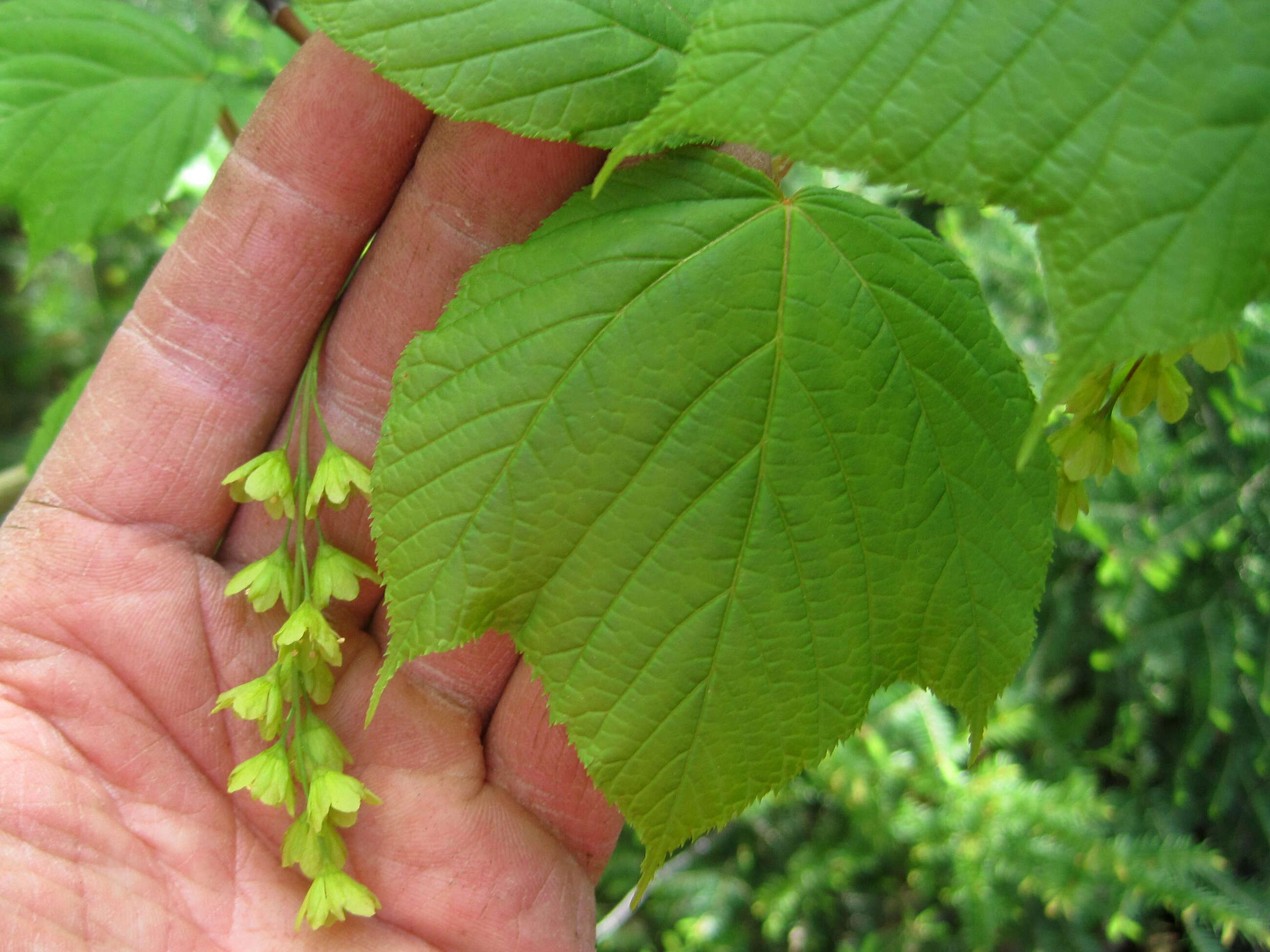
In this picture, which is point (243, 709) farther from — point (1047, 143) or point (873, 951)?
point (873, 951)

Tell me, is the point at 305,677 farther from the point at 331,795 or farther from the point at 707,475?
the point at 707,475

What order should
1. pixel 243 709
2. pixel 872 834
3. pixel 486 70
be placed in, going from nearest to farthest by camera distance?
pixel 486 70 → pixel 243 709 → pixel 872 834

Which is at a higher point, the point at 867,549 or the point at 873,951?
the point at 867,549

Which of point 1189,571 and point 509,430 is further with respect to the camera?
point 1189,571

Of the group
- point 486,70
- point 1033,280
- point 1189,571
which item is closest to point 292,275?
point 486,70

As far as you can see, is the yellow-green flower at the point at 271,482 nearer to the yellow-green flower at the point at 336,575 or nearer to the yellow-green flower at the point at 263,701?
the yellow-green flower at the point at 336,575

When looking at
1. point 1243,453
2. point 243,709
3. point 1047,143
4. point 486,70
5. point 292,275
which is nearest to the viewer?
point 1047,143

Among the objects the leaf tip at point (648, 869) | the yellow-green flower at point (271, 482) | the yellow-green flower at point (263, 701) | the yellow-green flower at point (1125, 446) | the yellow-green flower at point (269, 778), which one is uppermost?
the yellow-green flower at point (1125, 446)

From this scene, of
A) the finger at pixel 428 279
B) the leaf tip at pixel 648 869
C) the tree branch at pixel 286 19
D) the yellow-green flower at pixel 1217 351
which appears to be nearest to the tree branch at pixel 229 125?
the tree branch at pixel 286 19
